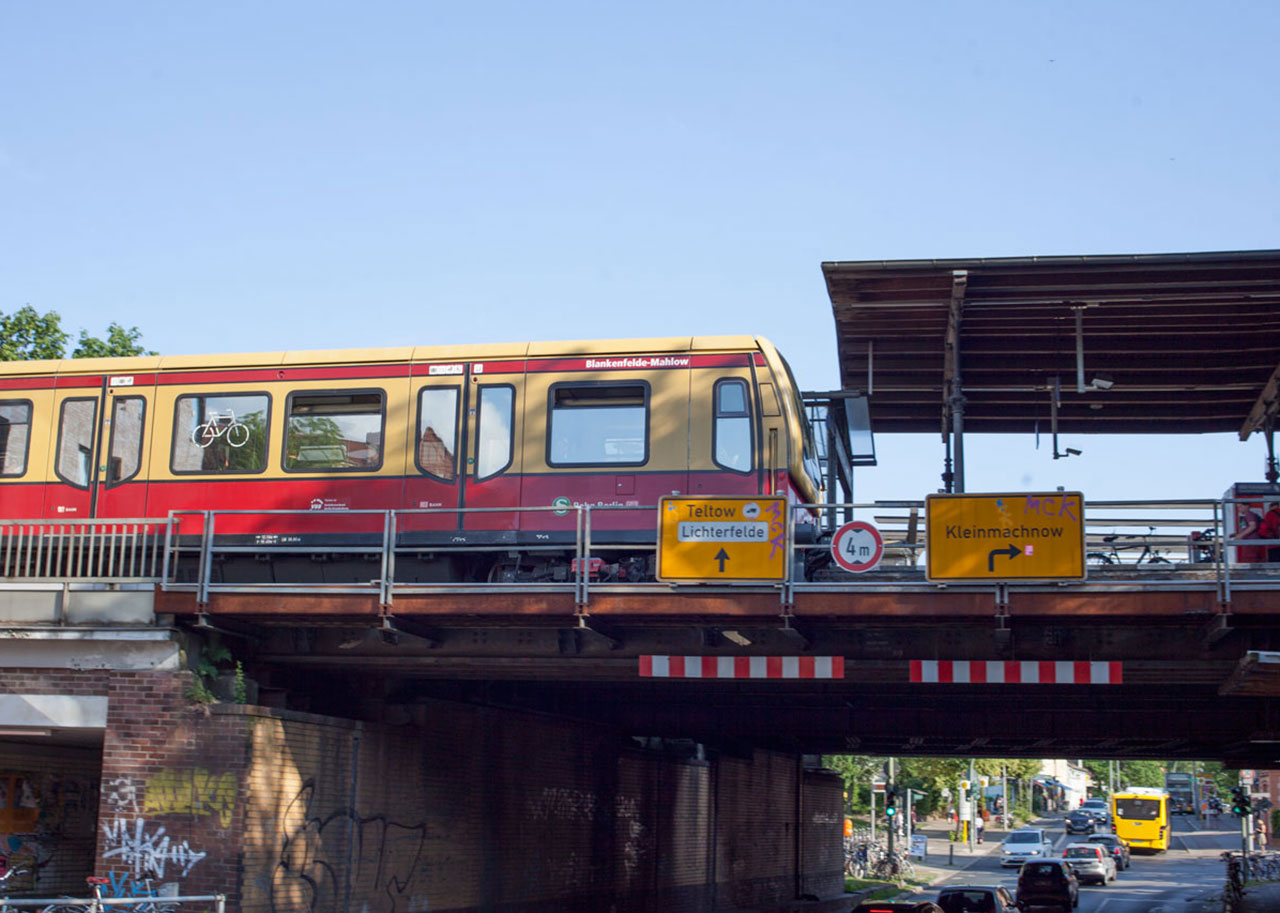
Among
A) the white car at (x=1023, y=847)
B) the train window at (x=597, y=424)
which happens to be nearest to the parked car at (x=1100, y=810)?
the white car at (x=1023, y=847)

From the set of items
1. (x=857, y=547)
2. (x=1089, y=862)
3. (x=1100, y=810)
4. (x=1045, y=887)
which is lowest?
(x=1100, y=810)

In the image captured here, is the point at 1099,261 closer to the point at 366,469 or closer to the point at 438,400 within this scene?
the point at 438,400

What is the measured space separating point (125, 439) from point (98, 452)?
1.35ft

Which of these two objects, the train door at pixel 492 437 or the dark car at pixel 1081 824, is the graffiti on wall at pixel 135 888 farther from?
the dark car at pixel 1081 824

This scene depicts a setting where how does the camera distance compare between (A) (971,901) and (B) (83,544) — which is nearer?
(B) (83,544)

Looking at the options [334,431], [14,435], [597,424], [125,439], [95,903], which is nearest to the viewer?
[95,903]

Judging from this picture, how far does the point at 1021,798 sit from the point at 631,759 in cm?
8631

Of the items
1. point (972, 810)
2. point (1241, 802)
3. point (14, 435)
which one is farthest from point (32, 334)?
point (972, 810)

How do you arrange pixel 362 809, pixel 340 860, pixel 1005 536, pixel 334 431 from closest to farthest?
pixel 1005 536 < pixel 340 860 < pixel 362 809 < pixel 334 431

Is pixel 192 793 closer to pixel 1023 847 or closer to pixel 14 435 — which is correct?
pixel 14 435

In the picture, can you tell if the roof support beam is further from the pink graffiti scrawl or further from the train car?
the pink graffiti scrawl

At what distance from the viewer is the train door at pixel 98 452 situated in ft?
59.3

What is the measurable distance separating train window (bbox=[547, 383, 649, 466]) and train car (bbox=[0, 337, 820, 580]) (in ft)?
0.07

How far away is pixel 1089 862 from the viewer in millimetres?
47281
